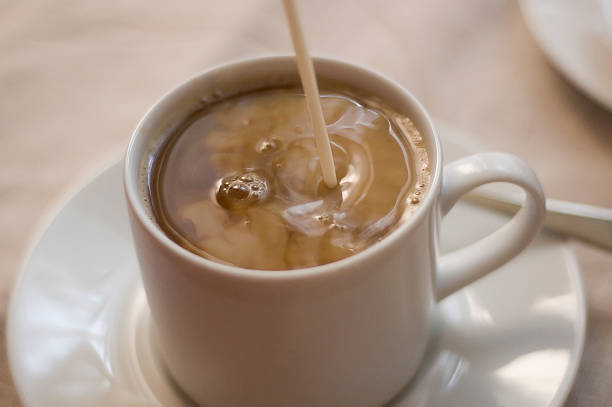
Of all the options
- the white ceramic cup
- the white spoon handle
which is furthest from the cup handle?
the white spoon handle

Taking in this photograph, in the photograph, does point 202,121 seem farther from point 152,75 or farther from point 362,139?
point 152,75

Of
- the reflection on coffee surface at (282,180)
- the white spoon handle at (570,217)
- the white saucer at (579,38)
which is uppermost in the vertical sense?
the reflection on coffee surface at (282,180)

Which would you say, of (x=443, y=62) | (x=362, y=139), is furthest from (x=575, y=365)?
(x=443, y=62)

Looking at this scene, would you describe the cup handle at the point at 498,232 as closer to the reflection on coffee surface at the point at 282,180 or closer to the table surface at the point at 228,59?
the reflection on coffee surface at the point at 282,180

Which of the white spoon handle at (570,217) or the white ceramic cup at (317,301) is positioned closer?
the white ceramic cup at (317,301)

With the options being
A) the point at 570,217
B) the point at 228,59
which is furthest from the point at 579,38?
the point at 228,59

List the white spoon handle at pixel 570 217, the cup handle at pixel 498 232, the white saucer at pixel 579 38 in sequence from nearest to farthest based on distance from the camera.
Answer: the cup handle at pixel 498 232 → the white spoon handle at pixel 570 217 → the white saucer at pixel 579 38

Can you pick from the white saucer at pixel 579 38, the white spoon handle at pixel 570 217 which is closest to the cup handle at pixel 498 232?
the white spoon handle at pixel 570 217

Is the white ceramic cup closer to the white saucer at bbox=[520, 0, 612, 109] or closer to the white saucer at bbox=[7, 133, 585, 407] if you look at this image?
the white saucer at bbox=[7, 133, 585, 407]
